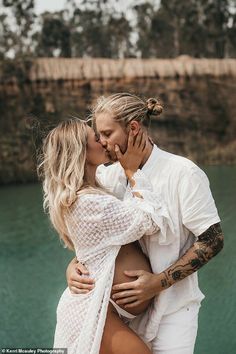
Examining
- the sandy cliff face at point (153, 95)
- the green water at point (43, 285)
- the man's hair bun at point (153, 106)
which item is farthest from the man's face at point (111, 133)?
the sandy cliff face at point (153, 95)

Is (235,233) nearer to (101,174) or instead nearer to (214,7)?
(101,174)

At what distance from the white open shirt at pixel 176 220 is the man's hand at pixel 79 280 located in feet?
0.64

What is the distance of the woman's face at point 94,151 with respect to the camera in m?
1.92

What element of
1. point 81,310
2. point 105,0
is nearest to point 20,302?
point 81,310

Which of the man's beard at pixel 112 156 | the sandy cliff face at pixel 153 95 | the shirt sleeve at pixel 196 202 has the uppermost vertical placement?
the man's beard at pixel 112 156

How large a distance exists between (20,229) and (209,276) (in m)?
3.56

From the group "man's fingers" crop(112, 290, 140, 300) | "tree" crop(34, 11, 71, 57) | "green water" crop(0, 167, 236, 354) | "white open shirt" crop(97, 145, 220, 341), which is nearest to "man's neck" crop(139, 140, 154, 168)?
"white open shirt" crop(97, 145, 220, 341)

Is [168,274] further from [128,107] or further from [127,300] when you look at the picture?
[128,107]

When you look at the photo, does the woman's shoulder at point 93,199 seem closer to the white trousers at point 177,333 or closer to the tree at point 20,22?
the white trousers at point 177,333

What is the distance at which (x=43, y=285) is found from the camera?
558 cm

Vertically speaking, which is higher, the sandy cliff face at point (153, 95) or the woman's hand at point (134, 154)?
the woman's hand at point (134, 154)

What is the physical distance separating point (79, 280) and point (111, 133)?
463 mm

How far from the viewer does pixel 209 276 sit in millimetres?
5613

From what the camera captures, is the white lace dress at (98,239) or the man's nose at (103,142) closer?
the white lace dress at (98,239)
